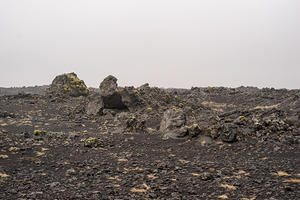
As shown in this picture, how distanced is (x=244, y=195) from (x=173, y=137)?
10.2 m

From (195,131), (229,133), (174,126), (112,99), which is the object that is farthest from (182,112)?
(112,99)

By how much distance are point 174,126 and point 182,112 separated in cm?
188

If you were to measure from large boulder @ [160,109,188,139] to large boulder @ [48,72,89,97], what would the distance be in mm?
24162

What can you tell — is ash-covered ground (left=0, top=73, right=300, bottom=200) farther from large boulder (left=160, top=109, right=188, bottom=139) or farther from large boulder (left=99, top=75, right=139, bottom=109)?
large boulder (left=99, top=75, right=139, bottom=109)

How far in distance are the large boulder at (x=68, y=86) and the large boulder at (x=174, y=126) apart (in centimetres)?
2416

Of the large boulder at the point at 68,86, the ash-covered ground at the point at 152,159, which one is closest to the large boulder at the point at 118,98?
the ash-covered ground at the point at 152,159

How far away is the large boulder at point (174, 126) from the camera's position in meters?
19.0

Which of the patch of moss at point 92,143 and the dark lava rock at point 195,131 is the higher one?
the dark lava rock at point 195,131

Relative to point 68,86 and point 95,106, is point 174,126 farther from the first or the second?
point 68,86

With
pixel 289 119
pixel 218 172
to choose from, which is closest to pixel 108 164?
pixel 218 172

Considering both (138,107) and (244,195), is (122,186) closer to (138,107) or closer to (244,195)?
(244,195)

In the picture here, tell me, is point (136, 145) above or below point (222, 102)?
below

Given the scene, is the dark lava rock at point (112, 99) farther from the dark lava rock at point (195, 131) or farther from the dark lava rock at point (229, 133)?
the dark lava rock at point (229, 133)

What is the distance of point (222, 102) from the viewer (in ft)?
137
